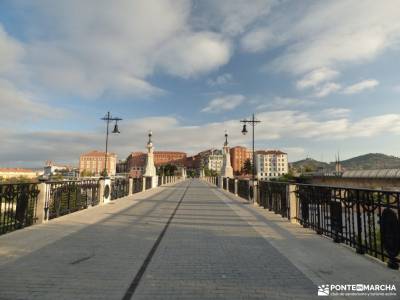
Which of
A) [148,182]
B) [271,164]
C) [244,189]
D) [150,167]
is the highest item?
[271,164]

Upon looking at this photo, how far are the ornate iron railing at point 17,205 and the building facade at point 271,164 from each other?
167506 mm

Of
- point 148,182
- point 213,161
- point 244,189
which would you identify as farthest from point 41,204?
point 213,161

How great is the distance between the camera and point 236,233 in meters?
8.41

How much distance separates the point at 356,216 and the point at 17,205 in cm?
856

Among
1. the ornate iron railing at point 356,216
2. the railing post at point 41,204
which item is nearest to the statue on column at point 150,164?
the railing post at point 41,204

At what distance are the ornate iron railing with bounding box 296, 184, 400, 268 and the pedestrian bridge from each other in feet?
0.87

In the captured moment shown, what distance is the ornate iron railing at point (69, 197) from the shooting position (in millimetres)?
10703

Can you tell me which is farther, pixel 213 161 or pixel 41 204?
pixel 213 161

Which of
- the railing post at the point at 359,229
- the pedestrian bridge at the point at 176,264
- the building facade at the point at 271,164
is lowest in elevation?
the pedestrian bridge at the point at 176,264

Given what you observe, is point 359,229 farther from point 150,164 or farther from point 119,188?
point 150,164

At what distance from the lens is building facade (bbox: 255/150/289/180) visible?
174000mm

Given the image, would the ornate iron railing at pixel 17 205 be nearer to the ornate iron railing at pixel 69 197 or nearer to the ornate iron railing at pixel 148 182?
the ornate iron railing at pixel 69 197

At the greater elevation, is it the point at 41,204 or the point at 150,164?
the point at 150,164

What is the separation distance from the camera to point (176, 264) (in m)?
5.43
